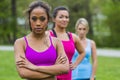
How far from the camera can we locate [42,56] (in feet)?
11.8

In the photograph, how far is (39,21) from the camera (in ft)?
12.1

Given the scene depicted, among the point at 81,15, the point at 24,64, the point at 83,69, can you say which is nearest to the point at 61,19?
the point at 83,69

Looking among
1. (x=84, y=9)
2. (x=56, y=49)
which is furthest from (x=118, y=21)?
(x=56, y=49)

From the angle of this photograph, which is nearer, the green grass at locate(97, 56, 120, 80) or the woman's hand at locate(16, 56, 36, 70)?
the woman's hand at locate(16, 56, 36, 70)

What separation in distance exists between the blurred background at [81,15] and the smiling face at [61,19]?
34535 mm

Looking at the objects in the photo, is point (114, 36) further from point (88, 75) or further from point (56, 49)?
point (56, 49)

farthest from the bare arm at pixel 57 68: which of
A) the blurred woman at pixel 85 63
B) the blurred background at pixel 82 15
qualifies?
the blurred background at pixel 82 15

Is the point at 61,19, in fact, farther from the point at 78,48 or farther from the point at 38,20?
the point at 38,20

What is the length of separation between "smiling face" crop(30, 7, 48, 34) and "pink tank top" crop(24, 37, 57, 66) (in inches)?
7.3

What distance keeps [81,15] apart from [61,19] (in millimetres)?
40819

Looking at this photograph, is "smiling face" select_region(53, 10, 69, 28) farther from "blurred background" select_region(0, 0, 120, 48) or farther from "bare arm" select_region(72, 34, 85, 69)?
"blurred background" select_region(0, 0, 120, 48)

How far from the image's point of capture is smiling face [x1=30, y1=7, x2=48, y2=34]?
3676mm

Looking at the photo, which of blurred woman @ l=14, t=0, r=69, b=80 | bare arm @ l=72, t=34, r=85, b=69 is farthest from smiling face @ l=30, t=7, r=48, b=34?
bare arm @ l=72, t=34, r=85, b=69

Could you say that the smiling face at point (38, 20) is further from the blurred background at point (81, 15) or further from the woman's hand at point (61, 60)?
the blurred background at point (81, 15)
